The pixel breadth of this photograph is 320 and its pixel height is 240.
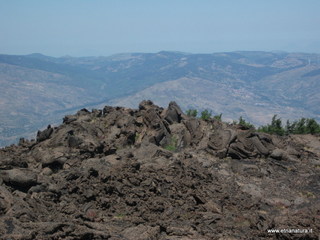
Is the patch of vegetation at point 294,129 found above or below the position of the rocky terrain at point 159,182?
below

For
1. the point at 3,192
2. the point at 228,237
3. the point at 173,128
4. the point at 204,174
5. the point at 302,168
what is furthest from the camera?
the point at 173,128

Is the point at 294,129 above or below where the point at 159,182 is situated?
below

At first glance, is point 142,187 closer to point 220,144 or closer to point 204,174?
point 204,174

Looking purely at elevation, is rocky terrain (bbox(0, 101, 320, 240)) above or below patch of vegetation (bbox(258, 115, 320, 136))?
above

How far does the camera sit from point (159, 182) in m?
24.0

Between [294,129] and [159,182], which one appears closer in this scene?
[159,182]

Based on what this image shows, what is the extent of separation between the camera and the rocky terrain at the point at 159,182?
16969 millimetres

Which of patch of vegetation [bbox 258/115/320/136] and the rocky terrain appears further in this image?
patch of vegetation [bbox 258/115/320/136]

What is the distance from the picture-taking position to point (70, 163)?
28.2m

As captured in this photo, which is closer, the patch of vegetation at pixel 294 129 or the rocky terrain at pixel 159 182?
the rocky terrain at pixel 159 182

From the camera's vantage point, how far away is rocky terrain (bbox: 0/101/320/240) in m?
17.0

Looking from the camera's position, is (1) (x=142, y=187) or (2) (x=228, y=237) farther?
(1) (x=142, y=187)

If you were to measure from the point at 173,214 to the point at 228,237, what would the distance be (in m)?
3.98

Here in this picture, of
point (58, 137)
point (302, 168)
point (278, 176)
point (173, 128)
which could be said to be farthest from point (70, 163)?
point (302, 168)
